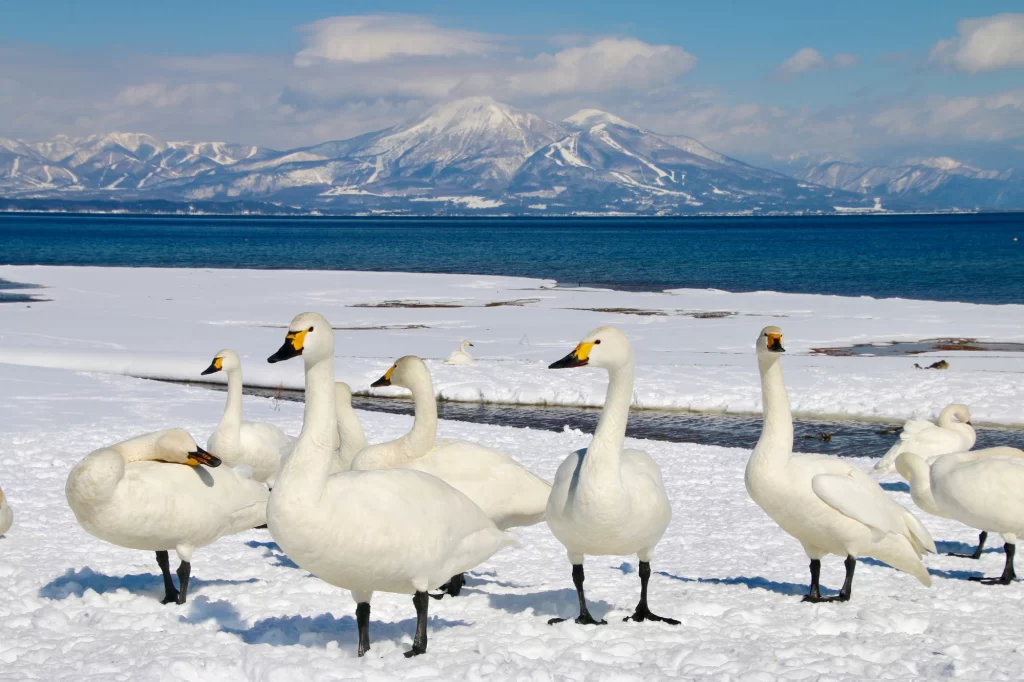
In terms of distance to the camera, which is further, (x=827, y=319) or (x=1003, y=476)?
(x=827, y=319)

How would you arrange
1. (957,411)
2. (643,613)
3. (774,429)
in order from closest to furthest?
(643,613)
(774,429)
(957,411)

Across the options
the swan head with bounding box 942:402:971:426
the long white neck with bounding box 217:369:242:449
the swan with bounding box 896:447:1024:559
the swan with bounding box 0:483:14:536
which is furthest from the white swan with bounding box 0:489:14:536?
the swan head with bounding box 942:402:971:426

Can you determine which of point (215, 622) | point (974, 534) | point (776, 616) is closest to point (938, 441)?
point (974, 534)

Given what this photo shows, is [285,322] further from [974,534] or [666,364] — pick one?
[974,534]

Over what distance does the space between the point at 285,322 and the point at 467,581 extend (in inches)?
809

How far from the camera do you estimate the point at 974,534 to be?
9148 mm

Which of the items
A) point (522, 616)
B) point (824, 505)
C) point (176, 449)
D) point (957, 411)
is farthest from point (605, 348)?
point (957, 411)

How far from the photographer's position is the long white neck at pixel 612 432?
6.02 meters

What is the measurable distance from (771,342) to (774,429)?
575 mm

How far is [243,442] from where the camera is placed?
908 centimetres

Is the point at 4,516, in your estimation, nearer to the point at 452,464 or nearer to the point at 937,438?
the point at 452,464

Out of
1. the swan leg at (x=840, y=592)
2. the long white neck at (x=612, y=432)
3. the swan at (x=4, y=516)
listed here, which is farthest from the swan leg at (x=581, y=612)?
the swan at (x=4, y=516)

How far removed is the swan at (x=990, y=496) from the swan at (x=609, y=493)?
2.44 metres

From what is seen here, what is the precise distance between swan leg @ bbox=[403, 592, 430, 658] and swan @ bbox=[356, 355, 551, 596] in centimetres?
138
